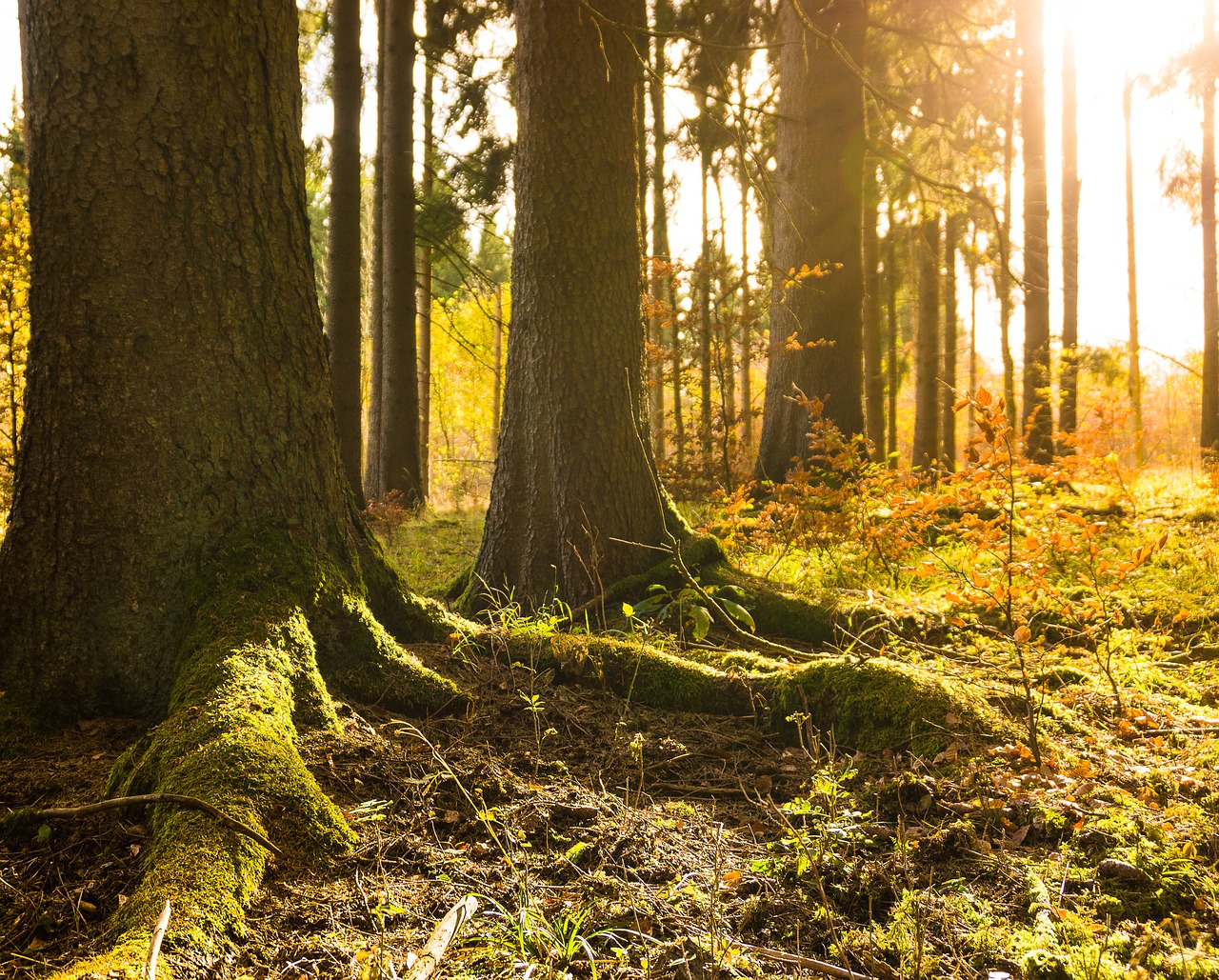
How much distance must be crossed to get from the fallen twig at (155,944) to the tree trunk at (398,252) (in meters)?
8.59

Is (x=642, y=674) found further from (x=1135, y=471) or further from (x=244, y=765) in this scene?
(x=1135, y=471)

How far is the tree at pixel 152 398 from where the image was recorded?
2.40 m

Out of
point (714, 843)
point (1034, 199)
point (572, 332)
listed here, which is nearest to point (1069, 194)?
point (1034, 199)

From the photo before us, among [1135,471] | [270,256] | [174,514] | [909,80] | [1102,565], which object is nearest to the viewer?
[174,514]

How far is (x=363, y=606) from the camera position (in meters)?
2.83

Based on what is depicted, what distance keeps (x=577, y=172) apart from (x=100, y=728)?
3.55m

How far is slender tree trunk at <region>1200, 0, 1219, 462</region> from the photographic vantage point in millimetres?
13938

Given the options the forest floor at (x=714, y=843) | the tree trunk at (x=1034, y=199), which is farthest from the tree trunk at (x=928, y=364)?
the forest floor at (x=714, y=843)

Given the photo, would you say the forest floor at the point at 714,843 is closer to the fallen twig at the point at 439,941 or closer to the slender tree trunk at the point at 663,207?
the fallen twig at the point at 439,941

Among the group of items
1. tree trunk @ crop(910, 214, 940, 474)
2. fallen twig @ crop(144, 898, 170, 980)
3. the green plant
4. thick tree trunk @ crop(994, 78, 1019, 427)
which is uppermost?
thick tree trunk @ crop(994, 78, 1019, 427)

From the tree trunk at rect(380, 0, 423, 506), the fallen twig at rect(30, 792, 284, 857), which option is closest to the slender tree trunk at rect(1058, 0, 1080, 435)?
the tree trunk at rect(380, 0, 423, 506)

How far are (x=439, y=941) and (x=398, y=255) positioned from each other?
9.11 m

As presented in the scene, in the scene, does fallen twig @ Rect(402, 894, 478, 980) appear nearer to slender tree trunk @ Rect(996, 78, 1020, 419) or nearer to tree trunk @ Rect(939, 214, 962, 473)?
slender tree trunk @ Rect(996, 78, 1020, 419)

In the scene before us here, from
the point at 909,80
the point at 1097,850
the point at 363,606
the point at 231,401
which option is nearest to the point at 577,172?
the point at 231,401
